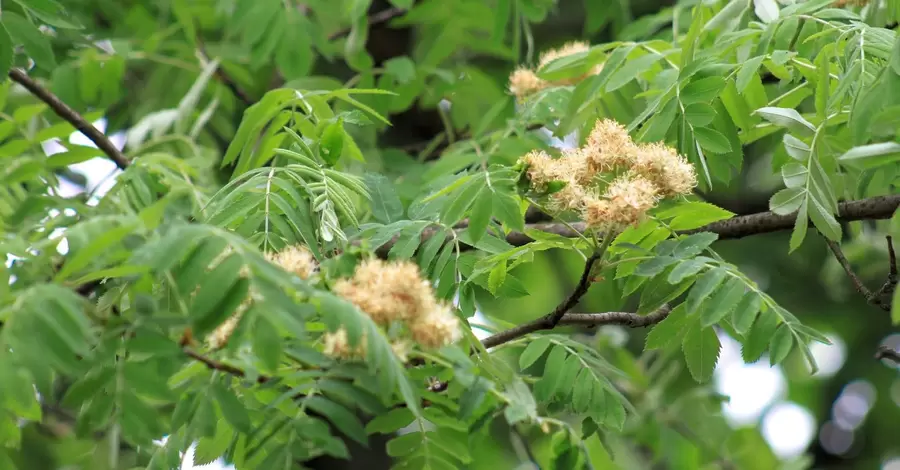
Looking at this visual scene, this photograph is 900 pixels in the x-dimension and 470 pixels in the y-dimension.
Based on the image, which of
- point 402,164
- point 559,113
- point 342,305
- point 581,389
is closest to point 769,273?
point 402,164

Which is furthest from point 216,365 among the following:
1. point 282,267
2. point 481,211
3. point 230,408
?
point 481,211

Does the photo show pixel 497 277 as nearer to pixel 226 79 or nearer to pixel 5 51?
pixel 5 51

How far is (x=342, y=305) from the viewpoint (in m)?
1.61

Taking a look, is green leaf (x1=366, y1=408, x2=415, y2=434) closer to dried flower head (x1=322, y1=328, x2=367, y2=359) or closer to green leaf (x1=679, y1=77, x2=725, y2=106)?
dried flower head (x1=322, y1=328, x2=367, y2=359)

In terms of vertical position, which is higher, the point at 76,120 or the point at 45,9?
the point at 45,9

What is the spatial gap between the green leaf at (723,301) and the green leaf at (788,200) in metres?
0.22

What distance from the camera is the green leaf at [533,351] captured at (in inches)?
90.4

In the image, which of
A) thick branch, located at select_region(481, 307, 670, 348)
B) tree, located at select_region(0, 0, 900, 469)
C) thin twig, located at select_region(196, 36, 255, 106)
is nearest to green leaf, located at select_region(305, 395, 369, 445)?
tree, located at select_region(0, 0, 900, 469)

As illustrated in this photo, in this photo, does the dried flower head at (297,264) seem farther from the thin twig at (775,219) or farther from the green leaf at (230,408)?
the thin twig at (775,219)

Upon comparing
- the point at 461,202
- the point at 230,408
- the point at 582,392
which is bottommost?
the point at 582,392

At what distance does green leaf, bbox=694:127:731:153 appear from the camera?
234 cm

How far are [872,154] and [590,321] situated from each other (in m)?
0.69

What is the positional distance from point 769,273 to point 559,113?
114 inches

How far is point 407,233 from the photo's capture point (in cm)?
233
